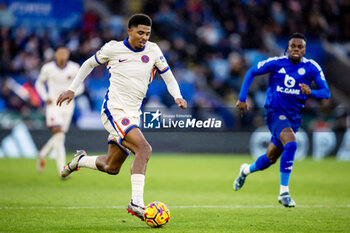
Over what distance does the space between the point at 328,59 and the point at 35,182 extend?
15.1 meters

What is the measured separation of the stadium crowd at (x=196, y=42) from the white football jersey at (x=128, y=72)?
1096cm

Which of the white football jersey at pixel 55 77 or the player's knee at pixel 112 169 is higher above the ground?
the white football jersey at pixel 55 77

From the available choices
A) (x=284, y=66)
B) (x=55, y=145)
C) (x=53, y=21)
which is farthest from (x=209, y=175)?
(x=53, y=21)

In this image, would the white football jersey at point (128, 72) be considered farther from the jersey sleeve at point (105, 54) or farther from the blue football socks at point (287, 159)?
the blue football socks at point (287, 159)

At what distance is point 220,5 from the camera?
78.9ft

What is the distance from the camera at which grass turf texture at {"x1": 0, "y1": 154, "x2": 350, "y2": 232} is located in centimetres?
697

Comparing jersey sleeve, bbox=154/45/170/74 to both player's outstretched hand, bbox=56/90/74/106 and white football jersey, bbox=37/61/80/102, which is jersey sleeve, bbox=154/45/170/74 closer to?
player's outstretched hand, bbox=56/90/74/106

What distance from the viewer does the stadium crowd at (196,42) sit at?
19.7m

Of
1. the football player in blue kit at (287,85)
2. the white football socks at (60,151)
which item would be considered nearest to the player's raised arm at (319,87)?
the football player in blue kit at (287,85)

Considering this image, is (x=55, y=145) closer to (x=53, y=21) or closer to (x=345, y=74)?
(x=53, y=21)

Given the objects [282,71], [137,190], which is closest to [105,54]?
[137,190]

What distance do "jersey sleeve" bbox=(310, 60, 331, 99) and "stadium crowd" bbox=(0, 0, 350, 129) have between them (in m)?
9.50

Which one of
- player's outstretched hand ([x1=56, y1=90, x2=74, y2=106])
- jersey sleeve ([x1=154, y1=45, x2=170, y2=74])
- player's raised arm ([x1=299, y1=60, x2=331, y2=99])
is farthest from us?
player's raised arm ([x1=299, y1=60, x2=331, y2=99])

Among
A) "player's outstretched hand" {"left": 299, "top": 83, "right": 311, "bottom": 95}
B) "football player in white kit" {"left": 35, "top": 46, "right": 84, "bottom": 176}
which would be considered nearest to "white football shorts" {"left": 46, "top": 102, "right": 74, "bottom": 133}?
"football player in white kit" {"left": 35, "top": 46, "right": 84, "bottom": 176}
